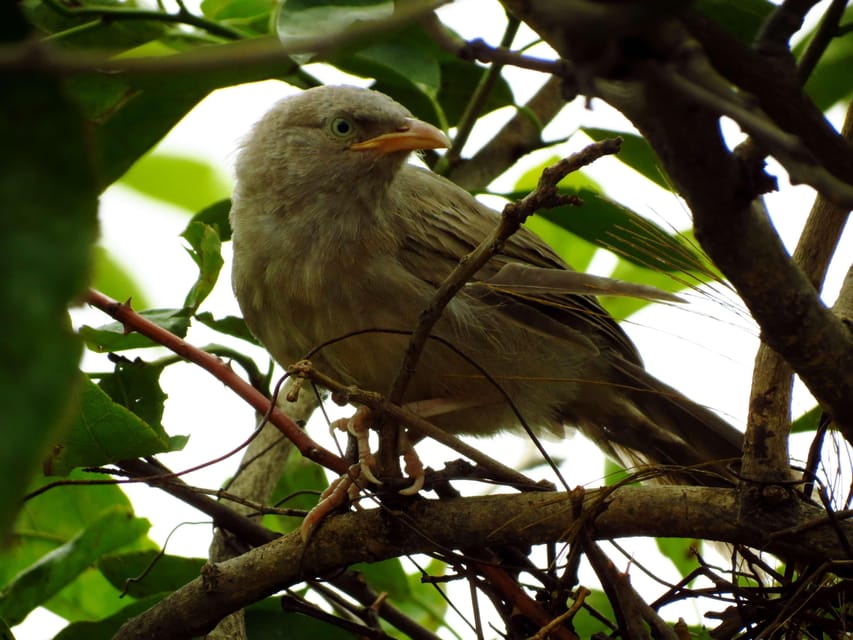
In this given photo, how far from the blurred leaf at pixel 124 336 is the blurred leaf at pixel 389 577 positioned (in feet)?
3.62

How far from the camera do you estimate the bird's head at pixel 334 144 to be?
393 cm

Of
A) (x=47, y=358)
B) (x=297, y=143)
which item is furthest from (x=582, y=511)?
(x=297, y=143)

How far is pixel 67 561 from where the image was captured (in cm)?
307

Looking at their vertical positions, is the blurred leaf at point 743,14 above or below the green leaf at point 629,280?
below

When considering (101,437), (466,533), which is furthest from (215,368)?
(466,533)

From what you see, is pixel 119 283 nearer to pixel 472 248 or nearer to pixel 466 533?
pixel 472 248

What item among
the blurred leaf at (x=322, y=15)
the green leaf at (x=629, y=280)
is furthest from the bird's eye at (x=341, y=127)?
the green leaf at (x=629, y=280)

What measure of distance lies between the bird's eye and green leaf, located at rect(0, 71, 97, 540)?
3.26 meters

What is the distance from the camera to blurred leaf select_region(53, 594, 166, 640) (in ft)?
Answer: 10.1

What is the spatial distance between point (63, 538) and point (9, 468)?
2953 millimetres

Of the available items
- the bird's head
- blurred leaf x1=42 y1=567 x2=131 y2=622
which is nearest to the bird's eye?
the bird's head

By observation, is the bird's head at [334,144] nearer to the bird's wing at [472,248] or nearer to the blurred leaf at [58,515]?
the bird's wing at [472,248]

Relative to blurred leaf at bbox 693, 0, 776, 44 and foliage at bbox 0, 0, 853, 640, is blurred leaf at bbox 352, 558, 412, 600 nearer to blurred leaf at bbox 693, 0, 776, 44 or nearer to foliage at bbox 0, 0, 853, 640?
foliage at bbox 0, 0, 853, 640

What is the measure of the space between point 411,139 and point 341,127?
415 mm
